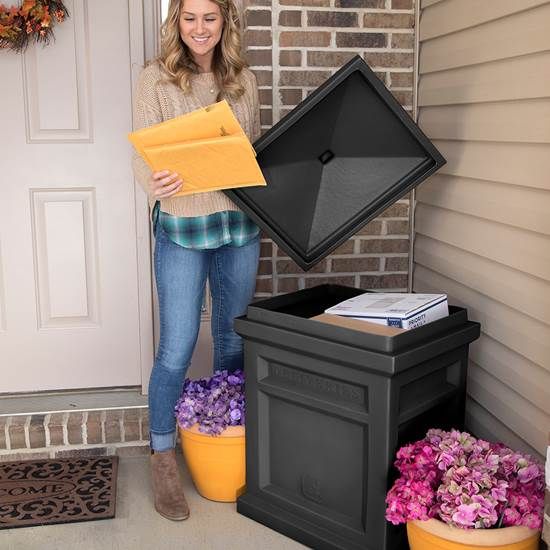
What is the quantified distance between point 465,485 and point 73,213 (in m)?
1.89

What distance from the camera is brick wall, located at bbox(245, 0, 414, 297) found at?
2846mm

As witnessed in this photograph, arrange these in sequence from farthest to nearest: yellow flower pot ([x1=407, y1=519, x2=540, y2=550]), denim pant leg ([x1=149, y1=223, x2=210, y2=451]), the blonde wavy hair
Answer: denim pant leg ([x1=149, y1=223, x2=210, y2=451]) → the blonde wavy hair → yellow flower pot ([x1=407, y1=519, x2=540, y2=550])

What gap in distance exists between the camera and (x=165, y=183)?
2.26 metres

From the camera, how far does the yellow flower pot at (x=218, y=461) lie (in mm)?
2578

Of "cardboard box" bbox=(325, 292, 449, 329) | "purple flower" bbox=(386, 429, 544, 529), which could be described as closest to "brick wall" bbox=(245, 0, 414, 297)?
"cardboard box" bbox=(325, 292, 449, 329)

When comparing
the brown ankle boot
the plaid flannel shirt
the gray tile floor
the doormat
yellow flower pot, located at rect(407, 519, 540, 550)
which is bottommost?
the gray tile floor

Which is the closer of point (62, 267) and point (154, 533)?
point (154, 533)

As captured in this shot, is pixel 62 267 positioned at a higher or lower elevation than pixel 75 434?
higher

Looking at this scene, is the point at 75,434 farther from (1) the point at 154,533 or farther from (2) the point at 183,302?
(2) the point at 183,302

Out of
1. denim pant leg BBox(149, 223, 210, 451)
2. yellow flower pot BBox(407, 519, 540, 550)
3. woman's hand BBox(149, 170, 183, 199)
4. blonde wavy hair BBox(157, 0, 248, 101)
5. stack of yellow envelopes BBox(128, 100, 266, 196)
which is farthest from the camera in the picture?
denim pant leg BBox(149, 223, 210, 451)

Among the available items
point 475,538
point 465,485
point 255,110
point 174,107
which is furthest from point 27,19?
point 475,538

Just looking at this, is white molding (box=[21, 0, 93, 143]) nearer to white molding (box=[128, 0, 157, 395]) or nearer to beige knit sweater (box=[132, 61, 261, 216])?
white molding (box=[128, 0, 157, 395])

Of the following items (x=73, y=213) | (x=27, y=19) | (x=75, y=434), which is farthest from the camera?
(x=73, y=213)

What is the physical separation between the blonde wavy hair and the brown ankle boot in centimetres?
122
